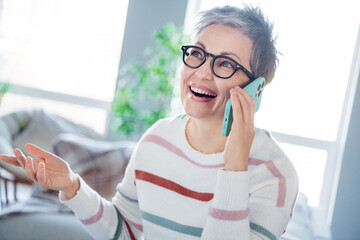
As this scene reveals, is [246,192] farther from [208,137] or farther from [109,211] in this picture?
[109,211]

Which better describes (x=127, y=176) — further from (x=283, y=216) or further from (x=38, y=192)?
(x=38, y=192)

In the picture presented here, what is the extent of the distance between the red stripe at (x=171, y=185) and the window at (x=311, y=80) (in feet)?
9.85

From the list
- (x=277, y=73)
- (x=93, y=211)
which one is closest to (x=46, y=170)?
(x=93, y=211)

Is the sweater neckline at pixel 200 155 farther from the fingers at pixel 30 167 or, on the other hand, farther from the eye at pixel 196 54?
the fingers at pixel 30 167

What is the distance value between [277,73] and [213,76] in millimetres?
3144

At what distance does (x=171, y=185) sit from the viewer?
3.94 feet

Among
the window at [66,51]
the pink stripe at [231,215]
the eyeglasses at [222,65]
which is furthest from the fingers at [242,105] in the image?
the window at [66,51]

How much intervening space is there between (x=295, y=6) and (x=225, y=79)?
3259 millimetres

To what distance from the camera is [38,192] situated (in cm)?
268

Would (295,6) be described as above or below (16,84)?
above

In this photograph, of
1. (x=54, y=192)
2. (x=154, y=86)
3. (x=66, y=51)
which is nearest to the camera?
(x=54, y=192)

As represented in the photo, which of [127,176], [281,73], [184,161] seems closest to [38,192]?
[127,176]

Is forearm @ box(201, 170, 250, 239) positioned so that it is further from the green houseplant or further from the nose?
the green houseplant

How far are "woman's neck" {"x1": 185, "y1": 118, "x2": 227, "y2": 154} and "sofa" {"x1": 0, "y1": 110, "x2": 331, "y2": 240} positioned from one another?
1.16 m
